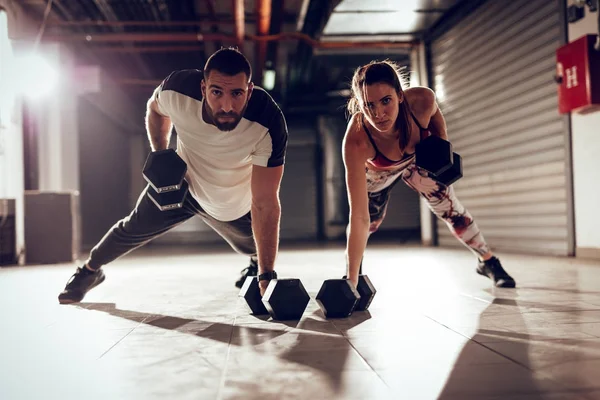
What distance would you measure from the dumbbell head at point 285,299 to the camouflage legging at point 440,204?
3.13ft

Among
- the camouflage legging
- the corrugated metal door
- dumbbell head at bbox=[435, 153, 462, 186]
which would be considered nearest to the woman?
the camouflage legging

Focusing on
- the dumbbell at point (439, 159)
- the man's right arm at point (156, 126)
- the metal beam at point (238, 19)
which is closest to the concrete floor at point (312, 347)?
the dumbbell at point (439, 159)

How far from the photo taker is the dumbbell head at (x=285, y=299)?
2.12 meters

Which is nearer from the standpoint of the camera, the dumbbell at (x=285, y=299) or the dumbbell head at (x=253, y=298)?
the dumbbell at (x=285, y=299)

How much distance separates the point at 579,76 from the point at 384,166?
9.38 ft

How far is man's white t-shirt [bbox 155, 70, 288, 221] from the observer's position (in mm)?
2428

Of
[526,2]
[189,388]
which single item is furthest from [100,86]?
[189,388]

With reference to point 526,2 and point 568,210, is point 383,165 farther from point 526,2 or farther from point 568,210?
point 526,2

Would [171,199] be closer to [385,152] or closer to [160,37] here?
[385,152]

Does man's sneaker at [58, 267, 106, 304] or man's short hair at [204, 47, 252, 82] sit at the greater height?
man's short hair at [204, 47, 252, 82]

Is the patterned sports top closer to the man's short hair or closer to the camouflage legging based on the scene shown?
the camouflage legging

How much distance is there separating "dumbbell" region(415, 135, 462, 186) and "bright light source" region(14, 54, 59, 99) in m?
5.40

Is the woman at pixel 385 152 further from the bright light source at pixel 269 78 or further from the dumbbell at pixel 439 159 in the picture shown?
the bright light source at pixel 269 78

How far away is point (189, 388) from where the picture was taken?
1.28 m
